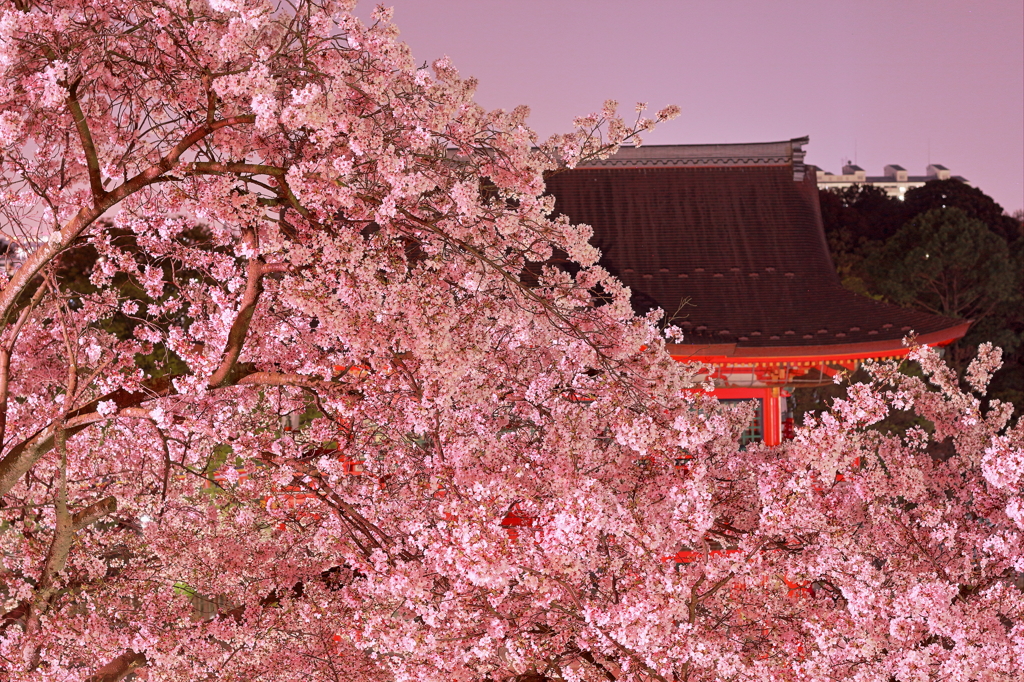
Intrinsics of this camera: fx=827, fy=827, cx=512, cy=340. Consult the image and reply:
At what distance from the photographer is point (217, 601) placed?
7.43m

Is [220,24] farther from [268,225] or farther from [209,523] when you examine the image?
[209,523]

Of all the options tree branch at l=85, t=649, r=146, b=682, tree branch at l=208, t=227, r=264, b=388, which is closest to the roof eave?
tree branch at l=85, t=649, r=146, b=682

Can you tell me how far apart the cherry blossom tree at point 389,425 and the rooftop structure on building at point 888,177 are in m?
97.4

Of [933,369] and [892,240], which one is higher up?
[892,240]

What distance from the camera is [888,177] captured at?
345 ft

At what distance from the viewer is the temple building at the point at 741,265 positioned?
13797mm

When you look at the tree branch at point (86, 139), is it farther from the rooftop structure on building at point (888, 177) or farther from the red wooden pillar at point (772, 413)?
the rooftop structure on building at point (888, 177)

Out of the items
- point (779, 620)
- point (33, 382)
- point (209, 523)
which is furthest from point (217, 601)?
point (779, 620)

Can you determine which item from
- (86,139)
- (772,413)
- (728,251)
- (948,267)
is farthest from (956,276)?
(86,139)

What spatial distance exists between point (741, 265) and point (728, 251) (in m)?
0.48

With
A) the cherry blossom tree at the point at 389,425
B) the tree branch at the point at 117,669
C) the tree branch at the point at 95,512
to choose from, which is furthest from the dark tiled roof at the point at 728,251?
the tree branch at the point at 95,512

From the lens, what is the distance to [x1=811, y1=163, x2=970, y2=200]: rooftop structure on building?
9788 cm

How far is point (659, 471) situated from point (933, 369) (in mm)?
3031

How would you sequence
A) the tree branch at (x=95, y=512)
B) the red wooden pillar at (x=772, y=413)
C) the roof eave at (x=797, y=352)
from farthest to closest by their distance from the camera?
the red wooden pillar at (x=772, y=413), the roof eave at (x=797, y=352), the tree branch at (x=95, y=512)
